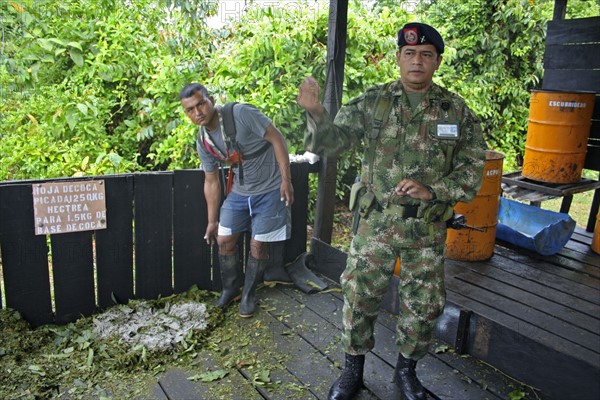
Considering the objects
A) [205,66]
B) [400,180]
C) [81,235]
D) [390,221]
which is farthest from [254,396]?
[205,66]

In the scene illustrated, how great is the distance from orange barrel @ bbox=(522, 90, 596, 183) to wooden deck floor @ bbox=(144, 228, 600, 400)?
0.83 meters

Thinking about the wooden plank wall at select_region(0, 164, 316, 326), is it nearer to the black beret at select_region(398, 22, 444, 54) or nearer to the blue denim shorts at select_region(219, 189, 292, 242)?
the blue denim shorts at select_region(219, 189, 292, 242)

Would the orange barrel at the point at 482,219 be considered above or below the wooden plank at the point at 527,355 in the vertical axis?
above

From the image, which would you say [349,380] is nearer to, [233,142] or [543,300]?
[543,300]

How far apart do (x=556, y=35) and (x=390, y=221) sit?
A: 3.39 m

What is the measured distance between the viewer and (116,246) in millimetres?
3680

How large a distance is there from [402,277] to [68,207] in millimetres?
2296

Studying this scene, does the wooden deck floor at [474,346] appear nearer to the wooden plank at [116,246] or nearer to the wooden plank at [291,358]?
the wooden plank at [291,358]

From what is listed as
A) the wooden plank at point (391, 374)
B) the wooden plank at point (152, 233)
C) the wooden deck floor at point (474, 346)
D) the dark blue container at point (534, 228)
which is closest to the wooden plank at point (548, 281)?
the wooden deck floor at point (474, 346)

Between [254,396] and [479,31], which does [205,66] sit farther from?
[479,31]

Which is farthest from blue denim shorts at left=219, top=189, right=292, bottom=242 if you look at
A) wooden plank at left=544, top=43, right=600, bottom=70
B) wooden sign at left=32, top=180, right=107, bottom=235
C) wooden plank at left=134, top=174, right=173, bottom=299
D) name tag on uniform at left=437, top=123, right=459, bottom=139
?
wooden plank at left=544, top=43, right=600, bottom=70

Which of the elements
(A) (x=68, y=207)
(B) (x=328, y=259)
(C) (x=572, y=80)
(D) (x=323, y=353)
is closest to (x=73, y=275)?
(A) (x=68, y=207)

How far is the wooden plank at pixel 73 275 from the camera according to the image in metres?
3.46

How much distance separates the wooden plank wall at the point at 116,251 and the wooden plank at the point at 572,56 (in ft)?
11.4
